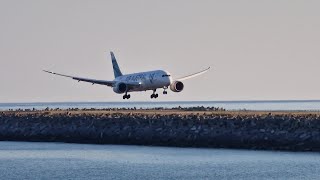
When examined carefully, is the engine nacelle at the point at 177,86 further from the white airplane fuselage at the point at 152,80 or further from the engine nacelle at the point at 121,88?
the engine nacelle at the point at 121,88

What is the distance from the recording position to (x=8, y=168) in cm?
7456

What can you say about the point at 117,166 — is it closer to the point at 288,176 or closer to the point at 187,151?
the point at 187,151

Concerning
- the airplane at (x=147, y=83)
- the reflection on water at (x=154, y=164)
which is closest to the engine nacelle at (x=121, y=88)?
the airplane at (x=147, y=83)

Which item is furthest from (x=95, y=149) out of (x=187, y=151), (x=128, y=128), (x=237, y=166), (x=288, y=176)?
(x=288, y=176)

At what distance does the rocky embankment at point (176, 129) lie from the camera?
80375 millimetres

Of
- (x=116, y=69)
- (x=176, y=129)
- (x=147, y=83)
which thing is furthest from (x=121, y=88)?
(x=176, y=129)

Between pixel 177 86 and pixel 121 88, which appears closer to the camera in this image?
pixel 177 86

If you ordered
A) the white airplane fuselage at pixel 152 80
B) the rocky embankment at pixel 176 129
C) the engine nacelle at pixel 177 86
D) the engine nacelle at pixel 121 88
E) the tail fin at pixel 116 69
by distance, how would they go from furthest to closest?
the tail fin at pixel 116 69, the engine nacelle at pixel 121 88, the engine nacelle at pixel 177 86, the white airplane fuselage at pixel 152 80, the rocky embankment at pixel 176 129

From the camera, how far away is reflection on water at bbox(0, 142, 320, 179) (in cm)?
6912

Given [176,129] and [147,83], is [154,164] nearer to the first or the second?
[176,129]

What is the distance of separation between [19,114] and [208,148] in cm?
2779

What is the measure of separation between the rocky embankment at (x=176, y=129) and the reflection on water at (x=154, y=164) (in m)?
1.67

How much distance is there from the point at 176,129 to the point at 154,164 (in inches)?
440

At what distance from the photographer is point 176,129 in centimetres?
8644
